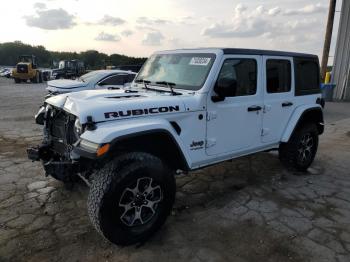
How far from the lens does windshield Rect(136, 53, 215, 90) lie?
400 centimetres

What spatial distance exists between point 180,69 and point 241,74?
79 centimetres

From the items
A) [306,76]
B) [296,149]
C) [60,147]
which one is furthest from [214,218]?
[306,76]

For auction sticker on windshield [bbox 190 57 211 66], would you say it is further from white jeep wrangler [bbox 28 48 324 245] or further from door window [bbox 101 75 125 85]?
door window [bbox 101 75 125 85]

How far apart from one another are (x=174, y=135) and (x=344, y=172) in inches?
145

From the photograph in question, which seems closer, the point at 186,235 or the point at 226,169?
the point at 186,235

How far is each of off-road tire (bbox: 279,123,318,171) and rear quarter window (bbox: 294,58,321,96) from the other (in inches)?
23.4

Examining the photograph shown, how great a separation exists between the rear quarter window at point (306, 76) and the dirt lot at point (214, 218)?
1.39 meters

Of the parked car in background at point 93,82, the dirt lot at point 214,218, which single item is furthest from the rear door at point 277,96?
the parked car in background at point 93,82

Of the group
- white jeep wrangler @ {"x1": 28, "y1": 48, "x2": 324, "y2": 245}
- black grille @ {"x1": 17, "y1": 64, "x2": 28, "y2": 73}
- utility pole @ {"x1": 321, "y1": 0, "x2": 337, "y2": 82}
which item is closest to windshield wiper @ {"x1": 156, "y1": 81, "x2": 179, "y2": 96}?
white jeep wrangler @ {"x1": 28, "y1": 48, "x2": 324, "y2": 245}

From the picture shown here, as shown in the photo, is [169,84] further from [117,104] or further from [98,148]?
[98,148]

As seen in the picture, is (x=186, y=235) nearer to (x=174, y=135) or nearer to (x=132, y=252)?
(x=132, y=252)

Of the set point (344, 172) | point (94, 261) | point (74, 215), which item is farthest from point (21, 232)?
point (344, 172)

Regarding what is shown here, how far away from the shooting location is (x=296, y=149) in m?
5.30

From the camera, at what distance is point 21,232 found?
11.5 ft
